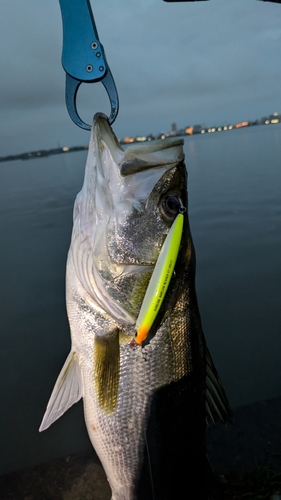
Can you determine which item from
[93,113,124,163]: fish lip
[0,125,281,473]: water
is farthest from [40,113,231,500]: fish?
[0,125,281,473]: water

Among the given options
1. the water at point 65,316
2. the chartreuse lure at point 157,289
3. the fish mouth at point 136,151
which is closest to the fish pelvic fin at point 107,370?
the chartreuse lure at point 157,289

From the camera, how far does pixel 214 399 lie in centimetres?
177

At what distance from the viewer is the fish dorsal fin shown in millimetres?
1747

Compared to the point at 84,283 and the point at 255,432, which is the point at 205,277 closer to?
the point at 255,432

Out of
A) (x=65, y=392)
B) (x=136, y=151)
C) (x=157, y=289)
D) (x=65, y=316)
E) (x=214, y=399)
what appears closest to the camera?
(x=157, y=289)

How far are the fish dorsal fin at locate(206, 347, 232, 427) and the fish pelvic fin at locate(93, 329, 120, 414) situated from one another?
18.8 inches

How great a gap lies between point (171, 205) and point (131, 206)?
175 mm

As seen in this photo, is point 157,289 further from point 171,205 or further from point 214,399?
point 214,399

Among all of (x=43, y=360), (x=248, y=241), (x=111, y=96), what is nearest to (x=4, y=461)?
(x=43, y=360)

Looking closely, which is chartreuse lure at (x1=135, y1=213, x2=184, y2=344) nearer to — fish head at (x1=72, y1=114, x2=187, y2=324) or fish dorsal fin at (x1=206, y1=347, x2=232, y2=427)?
fish head at (x1=72, y1=114, x2=187, y2=324)

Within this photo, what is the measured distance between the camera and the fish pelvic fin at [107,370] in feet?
5.14

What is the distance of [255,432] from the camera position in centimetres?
300

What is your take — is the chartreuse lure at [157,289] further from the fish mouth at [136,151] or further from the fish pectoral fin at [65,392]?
the fish pectoral fin at [65,392]

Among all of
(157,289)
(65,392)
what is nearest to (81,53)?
(157,289)
